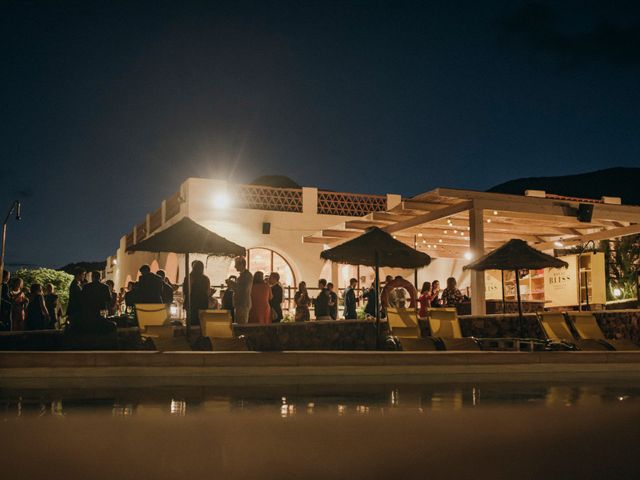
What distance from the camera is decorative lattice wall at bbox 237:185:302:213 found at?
1939cm

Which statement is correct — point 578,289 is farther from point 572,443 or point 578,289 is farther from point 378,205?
point 572,443

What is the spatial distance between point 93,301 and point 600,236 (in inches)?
512

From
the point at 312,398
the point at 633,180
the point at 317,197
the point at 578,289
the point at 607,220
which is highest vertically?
the point at 633,180

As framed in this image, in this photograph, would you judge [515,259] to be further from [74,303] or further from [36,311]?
[36,311]

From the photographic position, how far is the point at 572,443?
4238 millimetres

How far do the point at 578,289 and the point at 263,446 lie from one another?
14963 millimetres

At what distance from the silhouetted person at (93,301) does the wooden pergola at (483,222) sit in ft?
21.3

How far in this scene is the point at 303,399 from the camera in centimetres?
657

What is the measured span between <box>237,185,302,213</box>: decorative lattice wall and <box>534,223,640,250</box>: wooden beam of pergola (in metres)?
7.11

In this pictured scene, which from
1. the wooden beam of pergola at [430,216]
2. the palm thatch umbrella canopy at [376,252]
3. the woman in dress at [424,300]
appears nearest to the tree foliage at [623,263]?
the wooden beam of pergola at [430,216]

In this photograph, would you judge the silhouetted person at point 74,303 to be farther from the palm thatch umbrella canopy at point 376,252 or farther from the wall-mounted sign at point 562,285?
the wall-mounted sign at point 562,285

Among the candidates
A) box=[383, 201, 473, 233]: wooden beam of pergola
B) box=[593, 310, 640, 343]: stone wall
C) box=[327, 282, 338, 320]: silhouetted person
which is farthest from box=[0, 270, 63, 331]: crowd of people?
box=[593, 310, 640, 343]: stone wall

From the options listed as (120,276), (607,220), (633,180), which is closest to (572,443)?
(607,220)

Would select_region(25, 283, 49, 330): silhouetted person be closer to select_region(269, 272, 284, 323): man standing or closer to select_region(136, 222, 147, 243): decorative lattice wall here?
select_region(269, 272, 284, 323): man standing
